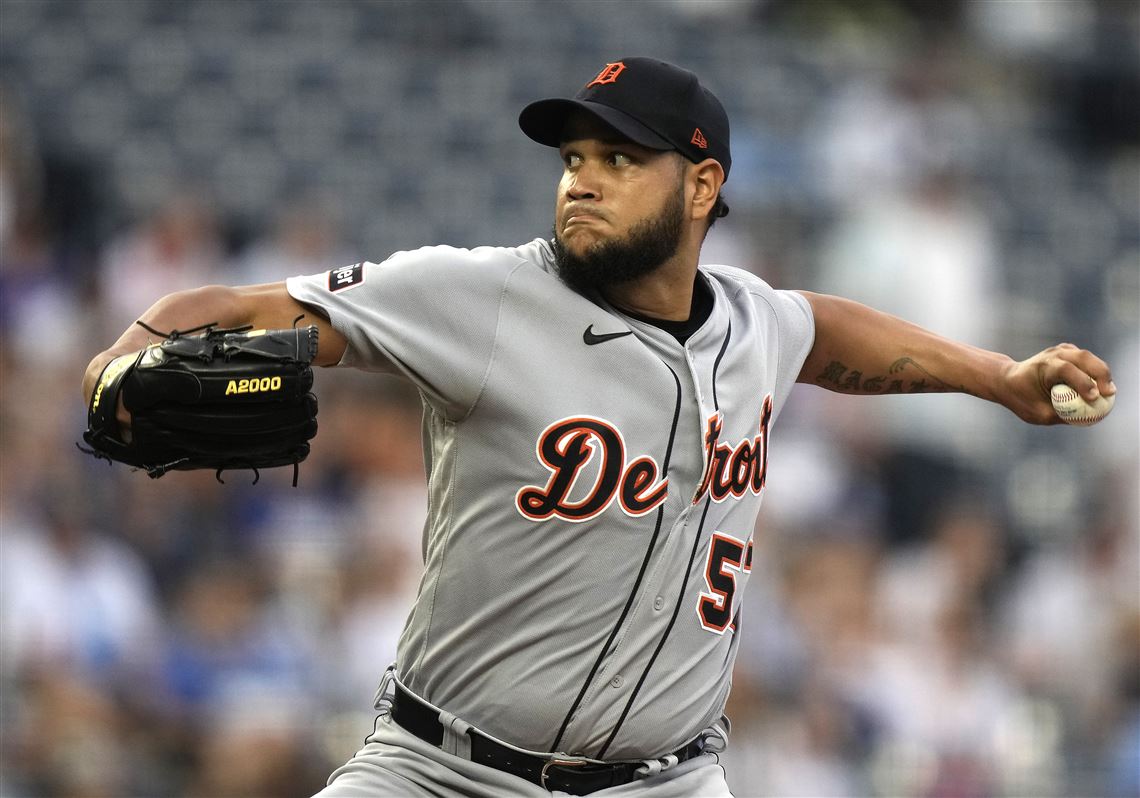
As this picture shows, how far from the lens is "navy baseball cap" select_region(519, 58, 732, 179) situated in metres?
3.30

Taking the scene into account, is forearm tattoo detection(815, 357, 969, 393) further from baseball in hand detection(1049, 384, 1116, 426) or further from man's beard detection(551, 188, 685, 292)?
man's beard detection(551, 188, 685, 292)

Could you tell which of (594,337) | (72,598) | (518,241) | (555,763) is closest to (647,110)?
(594,337)

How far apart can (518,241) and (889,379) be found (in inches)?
223

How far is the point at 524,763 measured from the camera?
3.22 meters

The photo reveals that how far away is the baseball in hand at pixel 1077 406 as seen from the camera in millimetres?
3467

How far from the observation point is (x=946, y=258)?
8.97m

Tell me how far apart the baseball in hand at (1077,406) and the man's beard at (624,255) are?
86 cm

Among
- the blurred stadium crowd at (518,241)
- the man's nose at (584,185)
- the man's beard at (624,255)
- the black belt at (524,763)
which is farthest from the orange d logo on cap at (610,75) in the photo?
the blurred stadium crowd at (518,241)

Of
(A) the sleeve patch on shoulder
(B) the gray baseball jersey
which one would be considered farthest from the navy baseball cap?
(A) the sleeve patch on shoulder

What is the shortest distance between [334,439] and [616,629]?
4.24 m

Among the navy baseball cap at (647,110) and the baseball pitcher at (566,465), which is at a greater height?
the navy baseball cap at (647,110)

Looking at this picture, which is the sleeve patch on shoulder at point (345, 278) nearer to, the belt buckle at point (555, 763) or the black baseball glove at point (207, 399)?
the black baseball glove at point (207, 399)

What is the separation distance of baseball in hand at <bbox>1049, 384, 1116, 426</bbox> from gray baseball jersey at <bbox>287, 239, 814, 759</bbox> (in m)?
0.75

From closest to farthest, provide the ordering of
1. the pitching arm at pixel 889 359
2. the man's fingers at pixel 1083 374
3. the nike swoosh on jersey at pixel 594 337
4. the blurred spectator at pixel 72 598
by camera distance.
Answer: the nike swoosh on jersey at pixel 594 337, the man's fingers at pixel 1083 374, the pitching arm at pixel 889 359, the blurred spectator at pixel 72 598
